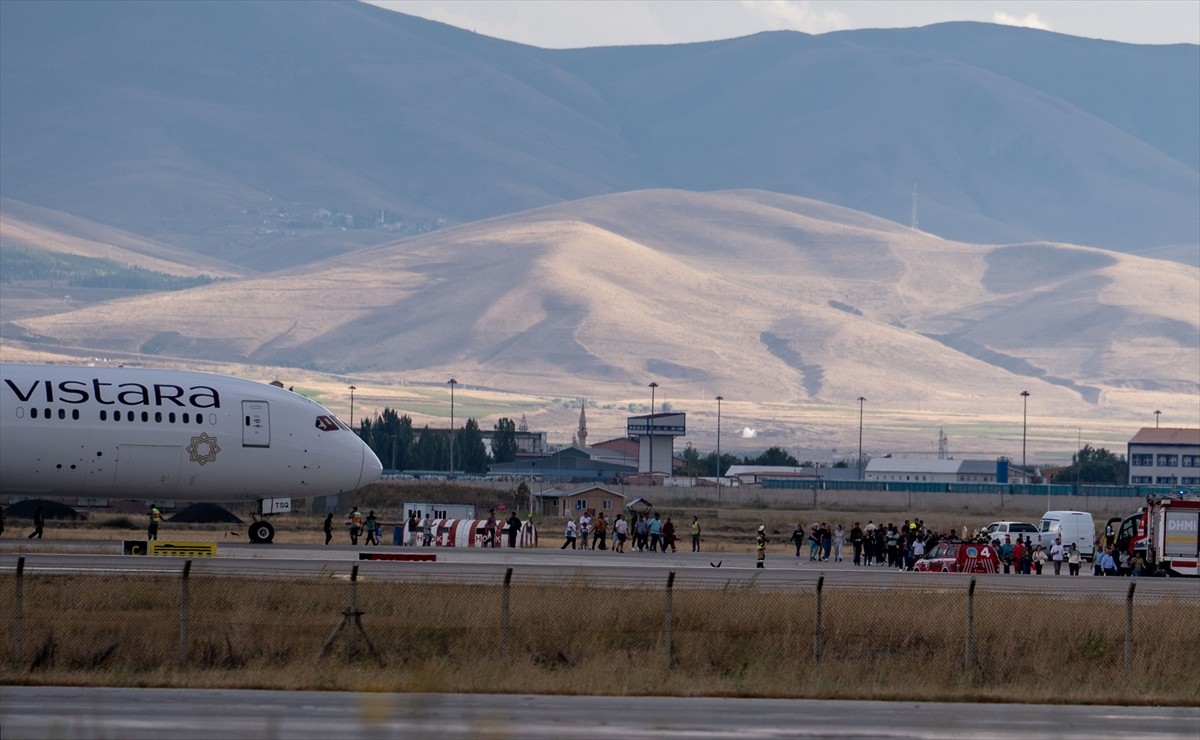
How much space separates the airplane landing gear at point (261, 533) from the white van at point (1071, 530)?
97.4 ft

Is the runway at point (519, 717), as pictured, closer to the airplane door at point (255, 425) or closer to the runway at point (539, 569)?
the runway at point (539, 569)

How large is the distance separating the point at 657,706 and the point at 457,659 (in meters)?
4.69

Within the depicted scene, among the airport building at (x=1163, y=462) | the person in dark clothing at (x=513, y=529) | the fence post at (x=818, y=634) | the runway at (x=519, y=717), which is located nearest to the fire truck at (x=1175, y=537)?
the person in dark clothing at (x=513, y=529)

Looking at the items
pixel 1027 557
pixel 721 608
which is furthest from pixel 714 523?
pixel 721 608

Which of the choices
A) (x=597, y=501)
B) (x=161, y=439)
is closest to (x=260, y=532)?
(x=161, y=439)

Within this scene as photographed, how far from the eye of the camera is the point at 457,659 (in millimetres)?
31359

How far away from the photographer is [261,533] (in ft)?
189

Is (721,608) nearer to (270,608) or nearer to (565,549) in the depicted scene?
(270,608)

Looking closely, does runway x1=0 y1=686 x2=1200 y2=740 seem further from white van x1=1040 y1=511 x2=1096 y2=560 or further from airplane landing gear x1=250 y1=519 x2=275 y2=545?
white van x1=1040 y1=511 x2=1096 y2=560

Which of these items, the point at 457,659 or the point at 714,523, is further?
the point at 714,523

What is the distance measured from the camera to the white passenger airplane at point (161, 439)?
53375mm

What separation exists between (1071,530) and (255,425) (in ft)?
107

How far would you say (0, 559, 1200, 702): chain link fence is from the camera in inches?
1181

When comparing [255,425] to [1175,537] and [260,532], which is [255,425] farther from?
[1175,537]
